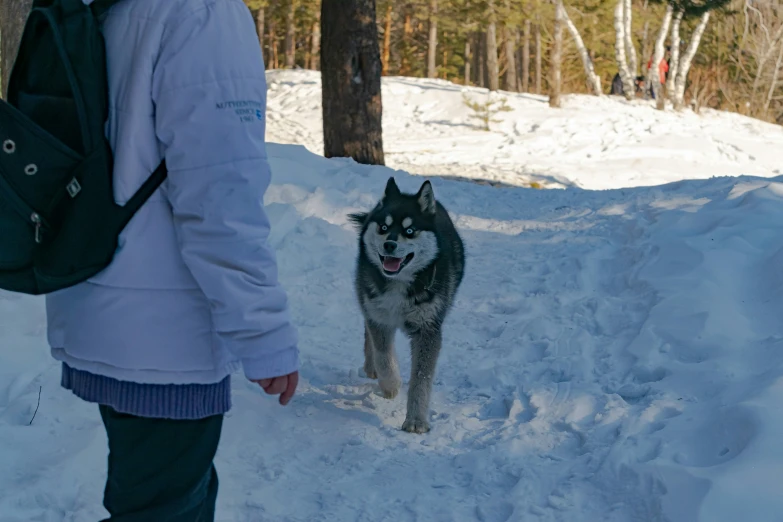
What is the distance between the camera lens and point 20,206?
6.44ft

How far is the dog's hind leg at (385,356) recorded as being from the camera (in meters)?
4.86

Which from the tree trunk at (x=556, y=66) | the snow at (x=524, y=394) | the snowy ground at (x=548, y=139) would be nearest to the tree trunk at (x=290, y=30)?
the snowy ground at (x=548, y=139)

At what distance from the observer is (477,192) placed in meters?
11.7

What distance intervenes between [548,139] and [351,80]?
1037 centimetres

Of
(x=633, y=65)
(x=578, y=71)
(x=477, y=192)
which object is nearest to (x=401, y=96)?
(x=633, y=65)

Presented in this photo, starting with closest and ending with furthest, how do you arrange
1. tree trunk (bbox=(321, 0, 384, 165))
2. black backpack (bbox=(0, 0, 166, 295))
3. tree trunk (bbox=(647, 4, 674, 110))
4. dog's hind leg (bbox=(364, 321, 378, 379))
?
1. black backpack (bbox=(0, 0, 166, 295))
2. dog's hind leg (bbox=(364, 321, 378, 379))
3. tree trunk (bbox=(321, 0, 384, 165))
4. tree trunk (bbox=(647, 4, 674, 110))

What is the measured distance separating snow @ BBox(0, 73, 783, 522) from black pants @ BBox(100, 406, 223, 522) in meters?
1.24

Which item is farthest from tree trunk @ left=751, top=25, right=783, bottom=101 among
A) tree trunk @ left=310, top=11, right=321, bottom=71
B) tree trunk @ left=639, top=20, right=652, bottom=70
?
tree trunk @ left=310, top=11, right=321, bottom=71

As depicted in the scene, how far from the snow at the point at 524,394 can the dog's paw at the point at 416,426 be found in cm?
5

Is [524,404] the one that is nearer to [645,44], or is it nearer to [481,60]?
[481,60]

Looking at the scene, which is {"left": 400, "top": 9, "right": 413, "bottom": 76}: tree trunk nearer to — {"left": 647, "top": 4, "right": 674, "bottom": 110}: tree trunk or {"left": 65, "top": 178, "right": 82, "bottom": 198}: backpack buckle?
{"left": 647, "top": 4, "right": 674, "bottom": 110}: tree trunk

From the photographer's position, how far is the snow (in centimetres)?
354

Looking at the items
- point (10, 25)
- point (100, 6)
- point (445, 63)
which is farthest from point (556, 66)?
point (445, 63)

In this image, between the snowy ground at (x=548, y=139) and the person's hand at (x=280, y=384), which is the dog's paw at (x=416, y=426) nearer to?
the person's hand at (x=280, y=384)
